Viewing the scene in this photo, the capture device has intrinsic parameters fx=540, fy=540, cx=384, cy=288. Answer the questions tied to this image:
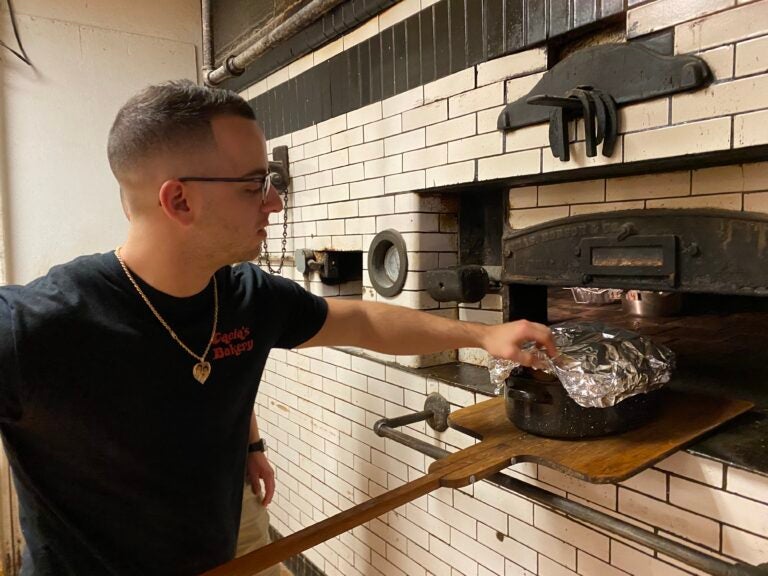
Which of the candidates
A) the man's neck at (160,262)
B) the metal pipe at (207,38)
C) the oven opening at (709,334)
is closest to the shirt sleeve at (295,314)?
the man's neck at (160,262)

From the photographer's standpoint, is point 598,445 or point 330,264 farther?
point 330,264

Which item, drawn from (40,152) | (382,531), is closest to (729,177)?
(382,531)

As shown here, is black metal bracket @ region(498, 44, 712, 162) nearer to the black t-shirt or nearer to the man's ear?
the man's ear

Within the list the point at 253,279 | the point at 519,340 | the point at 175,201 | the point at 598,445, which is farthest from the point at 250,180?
the point at 598,445

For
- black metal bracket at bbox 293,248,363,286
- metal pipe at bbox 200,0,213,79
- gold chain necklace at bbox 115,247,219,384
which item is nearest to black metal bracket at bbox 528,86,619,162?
gold chain necklace at bbox 115,247,219,384

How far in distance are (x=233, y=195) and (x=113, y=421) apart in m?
0.51

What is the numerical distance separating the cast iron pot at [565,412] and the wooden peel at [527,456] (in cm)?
2

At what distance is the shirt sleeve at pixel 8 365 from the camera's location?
957 mm

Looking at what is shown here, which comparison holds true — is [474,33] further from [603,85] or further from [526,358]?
[526,358]

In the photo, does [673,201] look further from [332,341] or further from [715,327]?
[715,327]

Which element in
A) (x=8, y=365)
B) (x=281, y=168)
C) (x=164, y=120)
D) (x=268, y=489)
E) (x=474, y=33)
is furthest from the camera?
(x=281, y=168)

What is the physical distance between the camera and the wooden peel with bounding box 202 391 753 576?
36.5 inches

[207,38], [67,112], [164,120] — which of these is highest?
[207,38]

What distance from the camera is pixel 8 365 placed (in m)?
0.96
